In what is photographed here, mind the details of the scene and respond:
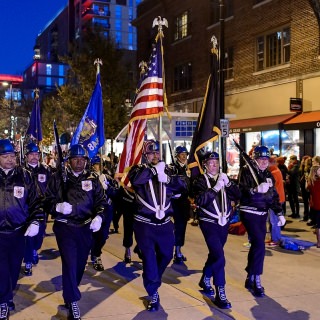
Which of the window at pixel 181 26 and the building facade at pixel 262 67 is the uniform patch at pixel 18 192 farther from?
the window at pixel 181 26

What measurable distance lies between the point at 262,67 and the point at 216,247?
16.4 metres

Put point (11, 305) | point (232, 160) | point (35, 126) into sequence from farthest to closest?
point (232, 160) < point (35, 126) < point (11, 305)

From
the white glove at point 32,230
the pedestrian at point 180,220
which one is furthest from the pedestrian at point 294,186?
the white glove at point 32,230

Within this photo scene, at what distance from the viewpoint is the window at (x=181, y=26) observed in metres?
27.8

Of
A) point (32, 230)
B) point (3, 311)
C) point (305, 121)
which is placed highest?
point (305, 121)

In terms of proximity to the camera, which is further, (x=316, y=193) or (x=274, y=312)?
(x=316, y=193)

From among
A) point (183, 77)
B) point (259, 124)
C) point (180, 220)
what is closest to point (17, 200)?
point (180, 220)

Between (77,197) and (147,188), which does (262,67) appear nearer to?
(147,188)

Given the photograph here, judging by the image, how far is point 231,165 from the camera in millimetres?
21734

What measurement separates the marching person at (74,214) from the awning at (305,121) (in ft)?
41.8

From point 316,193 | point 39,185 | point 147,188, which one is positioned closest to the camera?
point 147,188

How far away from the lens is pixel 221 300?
6.33m

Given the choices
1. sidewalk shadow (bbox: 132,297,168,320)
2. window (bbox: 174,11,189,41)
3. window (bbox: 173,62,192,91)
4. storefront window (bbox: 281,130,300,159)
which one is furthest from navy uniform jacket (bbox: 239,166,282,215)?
window (bbox: 174,11,189,41)

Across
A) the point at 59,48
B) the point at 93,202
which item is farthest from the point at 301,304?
the point at 59,48
